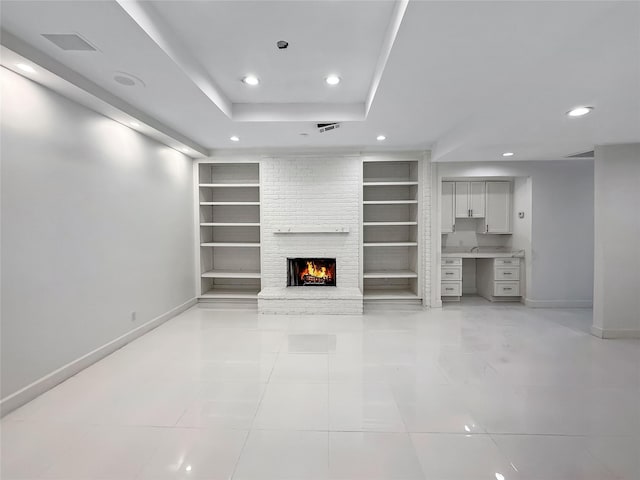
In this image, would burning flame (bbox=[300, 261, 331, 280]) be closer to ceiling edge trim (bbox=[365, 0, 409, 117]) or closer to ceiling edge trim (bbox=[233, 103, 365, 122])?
ceiling edge trim (bbox=[233, 103, 365, 122])

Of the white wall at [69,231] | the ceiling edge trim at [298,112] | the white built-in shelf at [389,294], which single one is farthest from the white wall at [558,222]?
the white wall at [69,231]

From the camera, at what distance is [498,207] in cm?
580

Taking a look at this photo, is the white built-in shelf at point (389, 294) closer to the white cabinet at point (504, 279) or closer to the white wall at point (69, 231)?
the white cabinet at point (504, 279)

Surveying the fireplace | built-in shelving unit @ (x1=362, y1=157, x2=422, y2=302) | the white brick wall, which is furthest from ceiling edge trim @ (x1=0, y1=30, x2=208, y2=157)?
built-in shelving unit @ (x1=362, y1=157, x2=422, y2=302)

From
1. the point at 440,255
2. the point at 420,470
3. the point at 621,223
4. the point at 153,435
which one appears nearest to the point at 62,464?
the point at 153,435

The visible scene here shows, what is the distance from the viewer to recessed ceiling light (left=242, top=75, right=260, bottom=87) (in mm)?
3131

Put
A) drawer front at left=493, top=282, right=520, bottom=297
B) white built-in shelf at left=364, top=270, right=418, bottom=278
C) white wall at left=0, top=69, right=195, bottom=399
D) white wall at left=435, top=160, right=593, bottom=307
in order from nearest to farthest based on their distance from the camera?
white wall at left=0, top=69, right=195, bottom=399 → white wall at left=435, top=160, right=593, bottom=307 → white built-in shelf at left=364, top=270, right=418, bottom=278 → drawer front at left=493, top=282, right=520, bottom=297

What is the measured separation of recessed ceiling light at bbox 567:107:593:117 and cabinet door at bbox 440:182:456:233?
9.27ft

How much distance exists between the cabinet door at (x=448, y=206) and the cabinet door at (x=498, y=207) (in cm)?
64

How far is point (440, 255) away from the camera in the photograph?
5.40 metres

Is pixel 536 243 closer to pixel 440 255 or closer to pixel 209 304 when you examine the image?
pixel 440 255

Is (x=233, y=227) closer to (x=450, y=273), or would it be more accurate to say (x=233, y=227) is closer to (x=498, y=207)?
(x=450, y=273)

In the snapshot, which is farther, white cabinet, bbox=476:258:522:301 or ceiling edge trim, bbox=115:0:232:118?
white cabinet, bbox=476:258:522:301

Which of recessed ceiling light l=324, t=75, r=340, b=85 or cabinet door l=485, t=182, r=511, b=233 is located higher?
recessed ceiling light l=324, t=75, r=340, b=85
